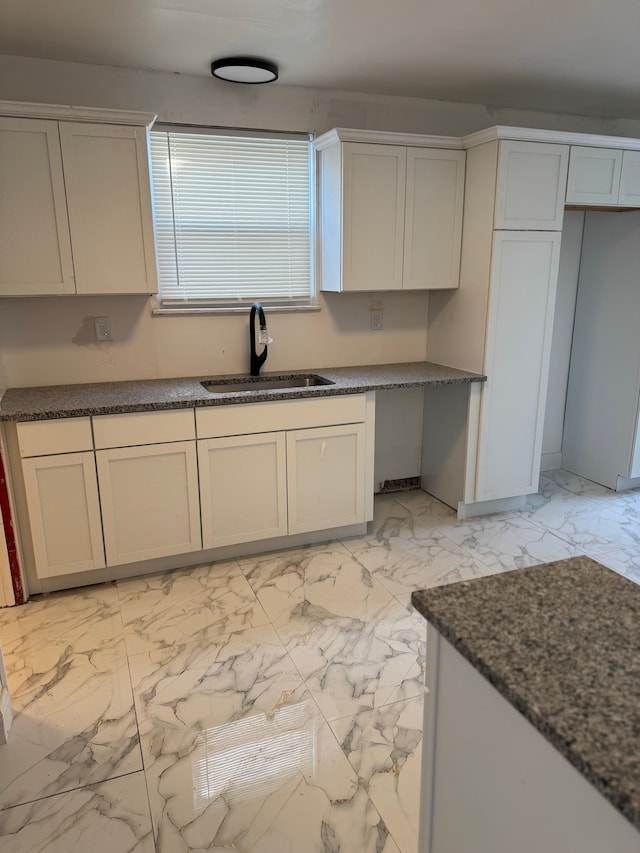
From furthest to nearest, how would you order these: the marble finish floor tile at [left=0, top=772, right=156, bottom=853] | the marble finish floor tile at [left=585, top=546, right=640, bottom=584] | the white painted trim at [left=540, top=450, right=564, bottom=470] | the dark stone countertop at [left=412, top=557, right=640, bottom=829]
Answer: the white painted trim at [left=540, top=450, right=564, bottom=470]
the marble finish floor tile at [left=585, top=546, right=640, bottom=584]
the marble finish floor tile at [left=0, top=772, right=156, bottom=853]
the dark stone countertop at [left=412, top=557, right=640, bottom=829]

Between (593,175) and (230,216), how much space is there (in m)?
2.00

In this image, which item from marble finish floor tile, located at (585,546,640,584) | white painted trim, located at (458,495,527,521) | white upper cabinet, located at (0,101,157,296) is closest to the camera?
white upper cabinet, located at (0,101,157,296)

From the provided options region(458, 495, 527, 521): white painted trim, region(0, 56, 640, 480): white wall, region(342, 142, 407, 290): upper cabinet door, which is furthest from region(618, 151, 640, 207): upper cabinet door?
region(458, 495, 527, 521): white painted trim

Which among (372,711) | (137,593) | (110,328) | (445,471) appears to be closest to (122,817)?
(372,711)

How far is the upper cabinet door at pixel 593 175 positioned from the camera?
3189 mm

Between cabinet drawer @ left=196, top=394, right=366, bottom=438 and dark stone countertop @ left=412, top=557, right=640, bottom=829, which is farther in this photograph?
cabinet drawer @ left=196, top=394, right=366, bottom=438

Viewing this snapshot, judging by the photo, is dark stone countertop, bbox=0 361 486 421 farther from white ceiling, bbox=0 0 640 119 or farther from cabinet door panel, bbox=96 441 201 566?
white ceiling, bbox=0 0 640 119

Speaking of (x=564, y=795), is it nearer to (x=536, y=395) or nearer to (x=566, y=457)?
(x=536, y=395)

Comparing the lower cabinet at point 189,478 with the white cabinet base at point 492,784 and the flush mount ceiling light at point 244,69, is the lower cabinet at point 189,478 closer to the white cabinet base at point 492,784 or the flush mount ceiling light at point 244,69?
the flush mount ceiling light at point 244,69

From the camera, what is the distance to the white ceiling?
2.27 m

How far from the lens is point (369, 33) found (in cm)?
252

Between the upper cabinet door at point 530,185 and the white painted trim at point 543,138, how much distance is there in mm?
29

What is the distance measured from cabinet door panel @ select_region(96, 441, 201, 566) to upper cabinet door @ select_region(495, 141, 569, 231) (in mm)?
2046

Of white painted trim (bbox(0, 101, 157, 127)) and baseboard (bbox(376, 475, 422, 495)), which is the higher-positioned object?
white painted trim (bbox(0, 101, 157, 127))
